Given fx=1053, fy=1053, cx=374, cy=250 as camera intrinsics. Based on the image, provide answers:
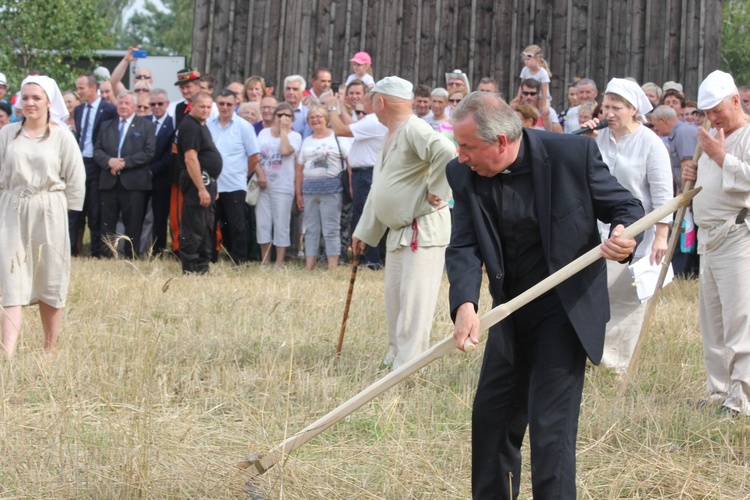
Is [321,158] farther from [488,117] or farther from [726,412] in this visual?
[488,117]

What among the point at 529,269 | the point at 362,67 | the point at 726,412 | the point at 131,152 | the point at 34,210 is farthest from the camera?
the point at 362,67

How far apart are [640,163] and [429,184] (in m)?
1.49

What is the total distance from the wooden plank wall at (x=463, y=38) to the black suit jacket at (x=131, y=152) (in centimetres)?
441

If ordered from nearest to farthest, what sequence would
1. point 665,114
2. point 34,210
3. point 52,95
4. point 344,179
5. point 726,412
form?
point 726,412, point 34,210, point 52,95, point 665,114, point 344,179

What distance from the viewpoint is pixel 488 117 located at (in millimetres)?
4273

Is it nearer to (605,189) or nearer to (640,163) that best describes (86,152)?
(640,163)

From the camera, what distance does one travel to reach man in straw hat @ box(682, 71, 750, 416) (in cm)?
646

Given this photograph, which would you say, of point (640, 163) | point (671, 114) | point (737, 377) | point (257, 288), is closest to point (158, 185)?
point (257, 288)

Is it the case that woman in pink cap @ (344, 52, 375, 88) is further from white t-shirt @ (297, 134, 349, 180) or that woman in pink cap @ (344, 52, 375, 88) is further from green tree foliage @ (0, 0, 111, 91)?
green tree foliage @ (0, 0, 111, 91)

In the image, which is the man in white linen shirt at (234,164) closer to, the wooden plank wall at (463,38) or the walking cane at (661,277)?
the wooden plank wall at (463,38)

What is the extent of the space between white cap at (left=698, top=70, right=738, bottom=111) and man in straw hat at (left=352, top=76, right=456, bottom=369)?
1.82 meters

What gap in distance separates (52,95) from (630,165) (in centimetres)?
419

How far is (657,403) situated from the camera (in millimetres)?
6625

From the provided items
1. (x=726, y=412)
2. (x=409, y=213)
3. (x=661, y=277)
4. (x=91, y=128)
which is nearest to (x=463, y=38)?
(x=91, y=128)
